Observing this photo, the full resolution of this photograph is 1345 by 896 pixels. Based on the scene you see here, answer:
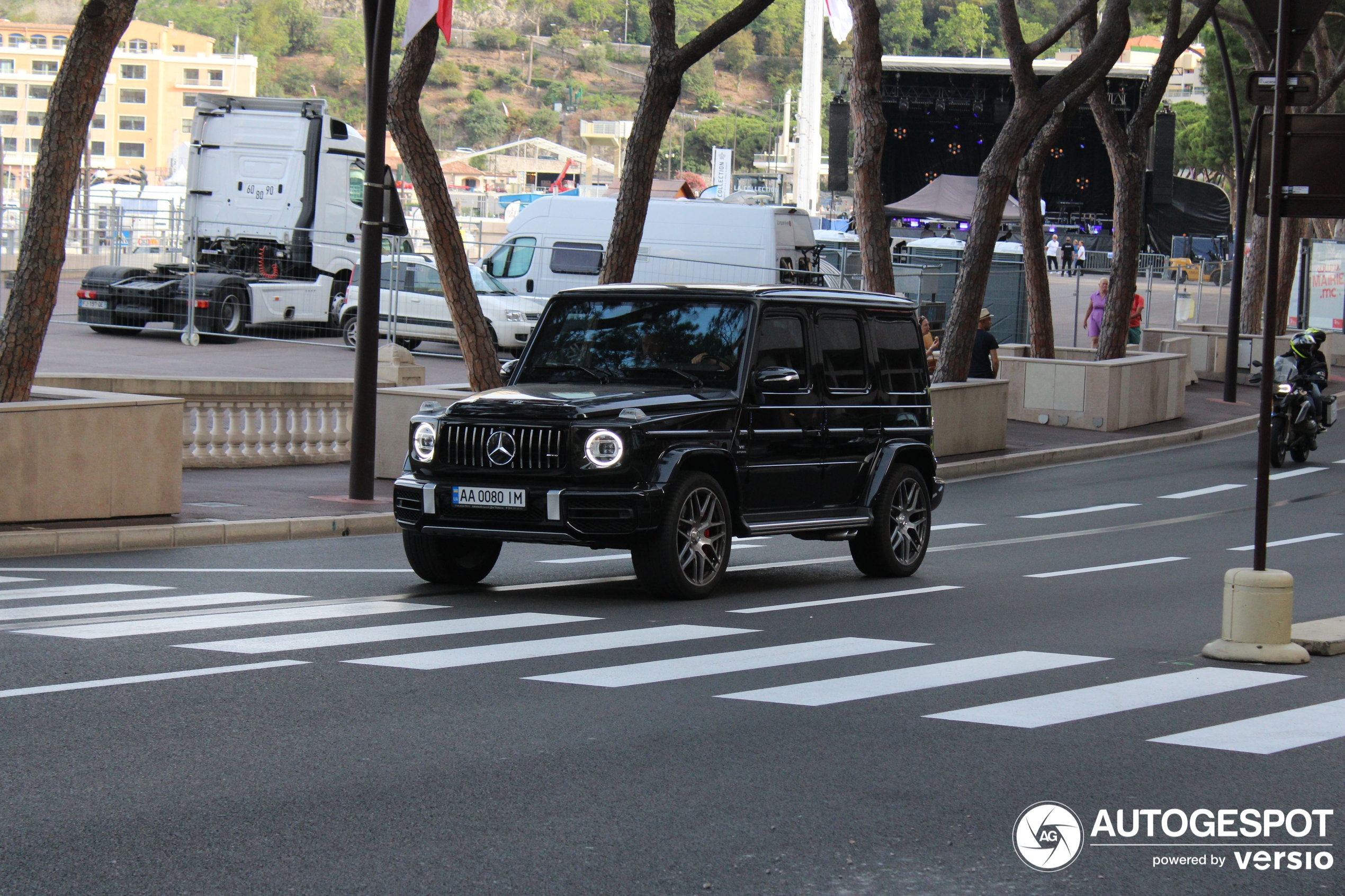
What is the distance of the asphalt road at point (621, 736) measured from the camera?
520 cm

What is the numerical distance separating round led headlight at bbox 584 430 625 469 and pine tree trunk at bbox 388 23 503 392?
8772 mm

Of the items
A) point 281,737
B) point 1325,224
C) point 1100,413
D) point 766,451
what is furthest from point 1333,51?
point 281,737

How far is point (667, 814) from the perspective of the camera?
225 inches

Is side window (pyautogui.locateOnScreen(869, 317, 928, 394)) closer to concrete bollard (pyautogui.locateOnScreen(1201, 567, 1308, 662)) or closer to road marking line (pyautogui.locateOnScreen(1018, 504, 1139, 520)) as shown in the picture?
concrete bollard (pyautogui.locateOnScreen(1201, 567, 1308, 662))

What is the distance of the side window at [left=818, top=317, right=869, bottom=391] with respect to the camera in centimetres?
1201

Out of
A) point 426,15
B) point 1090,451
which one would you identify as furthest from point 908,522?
point 1090,451

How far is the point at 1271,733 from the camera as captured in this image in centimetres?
717

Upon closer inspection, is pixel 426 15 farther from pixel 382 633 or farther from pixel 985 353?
pixel 985 353

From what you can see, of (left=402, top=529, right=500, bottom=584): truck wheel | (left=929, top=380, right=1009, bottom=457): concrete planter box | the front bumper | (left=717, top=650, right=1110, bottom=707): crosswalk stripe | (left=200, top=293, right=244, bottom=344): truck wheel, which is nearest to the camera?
(left=717, top=650, right=1110, bottom=707): crosswalk stripe

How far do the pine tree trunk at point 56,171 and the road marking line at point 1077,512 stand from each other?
30.9ft

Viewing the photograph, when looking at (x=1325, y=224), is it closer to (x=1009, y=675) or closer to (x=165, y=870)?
(x=1009, y=675)

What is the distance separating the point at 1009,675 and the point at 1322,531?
8879 millimetres

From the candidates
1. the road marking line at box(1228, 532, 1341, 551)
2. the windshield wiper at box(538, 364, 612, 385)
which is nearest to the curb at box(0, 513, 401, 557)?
the windshield wiper at box(538, 364, 612, 385)

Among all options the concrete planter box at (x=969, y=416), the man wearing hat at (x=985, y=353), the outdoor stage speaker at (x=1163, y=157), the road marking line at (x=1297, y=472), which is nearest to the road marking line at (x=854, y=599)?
the concrete planter box at (x=969, y=416)
